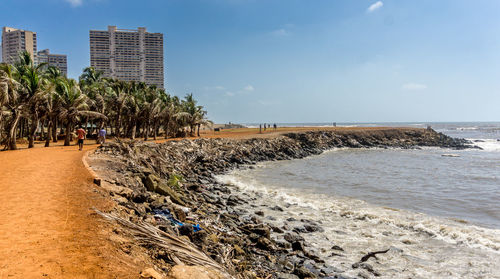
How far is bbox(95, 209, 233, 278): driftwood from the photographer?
574 centimetres

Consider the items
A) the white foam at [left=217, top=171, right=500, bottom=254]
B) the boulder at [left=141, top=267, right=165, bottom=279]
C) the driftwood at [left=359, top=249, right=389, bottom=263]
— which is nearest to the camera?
the boulder at [left=141, top=267, right=165, bottom=279]

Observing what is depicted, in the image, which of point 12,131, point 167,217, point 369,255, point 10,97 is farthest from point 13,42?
point 369,255

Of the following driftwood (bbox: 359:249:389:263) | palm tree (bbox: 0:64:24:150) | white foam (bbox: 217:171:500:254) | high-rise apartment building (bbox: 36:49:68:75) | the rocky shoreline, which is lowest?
driftwood (bbox: 359:249:389:263)

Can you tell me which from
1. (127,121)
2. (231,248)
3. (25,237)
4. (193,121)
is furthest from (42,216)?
(193,121)

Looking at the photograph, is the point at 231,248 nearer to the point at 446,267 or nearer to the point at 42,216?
the point at 42,216

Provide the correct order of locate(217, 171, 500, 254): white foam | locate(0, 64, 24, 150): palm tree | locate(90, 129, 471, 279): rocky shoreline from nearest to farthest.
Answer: locate(90, 129, 471, 279): rocky shoreline, locate(217, 171, 500, 254): white foam, locate(0, 64, 24, 150): palm tree

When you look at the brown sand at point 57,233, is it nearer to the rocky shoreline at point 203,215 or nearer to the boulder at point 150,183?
the rocky shoreline at point 203,215

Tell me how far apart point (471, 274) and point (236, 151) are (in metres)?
26.3

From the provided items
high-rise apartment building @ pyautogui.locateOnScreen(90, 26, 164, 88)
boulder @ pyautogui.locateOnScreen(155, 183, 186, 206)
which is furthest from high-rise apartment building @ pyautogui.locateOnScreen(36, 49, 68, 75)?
boulder @ pyautogui.locateOnScreen(155, 183, 186, 206)

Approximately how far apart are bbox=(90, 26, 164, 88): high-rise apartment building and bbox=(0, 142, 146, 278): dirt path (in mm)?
109097

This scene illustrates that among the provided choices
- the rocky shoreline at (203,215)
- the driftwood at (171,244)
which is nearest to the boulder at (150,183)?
the rocky shoreline at (203,215)

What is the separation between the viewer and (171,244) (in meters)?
6.14

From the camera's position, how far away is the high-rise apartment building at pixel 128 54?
351ft

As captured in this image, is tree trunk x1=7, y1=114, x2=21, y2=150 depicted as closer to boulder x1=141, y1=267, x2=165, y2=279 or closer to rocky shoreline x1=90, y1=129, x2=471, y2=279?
rocky shoreline x1=90, y1=129, x2=471, y2=279
